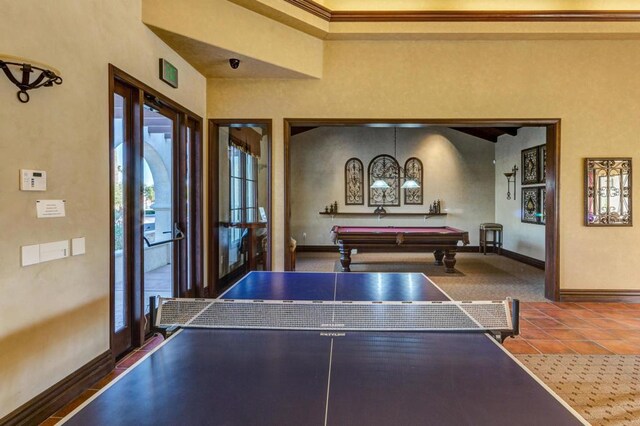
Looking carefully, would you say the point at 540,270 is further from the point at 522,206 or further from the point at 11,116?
the point at 11,116

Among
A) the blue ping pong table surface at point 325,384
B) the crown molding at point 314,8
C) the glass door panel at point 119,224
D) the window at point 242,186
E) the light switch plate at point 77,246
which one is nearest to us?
the blue ping pong table surface at point 325,384

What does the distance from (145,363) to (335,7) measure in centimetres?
490

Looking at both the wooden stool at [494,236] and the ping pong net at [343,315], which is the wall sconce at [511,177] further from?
the ping pong net at [343,315]

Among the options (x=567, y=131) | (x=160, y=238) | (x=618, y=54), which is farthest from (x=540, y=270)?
(x=160, y=238)

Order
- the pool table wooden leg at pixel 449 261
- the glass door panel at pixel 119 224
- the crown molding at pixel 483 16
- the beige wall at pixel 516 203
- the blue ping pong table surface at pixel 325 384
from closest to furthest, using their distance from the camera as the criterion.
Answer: the blue ping pong table surface at pixel 325 384, the glass door panel at pixel 119 224, the crown molding at pixel 483 16, the pool table wooden leg at pixel 449 261, the beige wall at pixel 516 203

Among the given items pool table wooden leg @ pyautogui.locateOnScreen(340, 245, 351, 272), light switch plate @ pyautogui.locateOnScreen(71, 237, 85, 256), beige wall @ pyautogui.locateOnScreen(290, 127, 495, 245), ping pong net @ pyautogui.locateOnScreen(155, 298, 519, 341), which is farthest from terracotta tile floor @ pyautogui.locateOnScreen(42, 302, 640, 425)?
beige wall @ pyautogui.locateOnScreen(290, 127, 495, 245)

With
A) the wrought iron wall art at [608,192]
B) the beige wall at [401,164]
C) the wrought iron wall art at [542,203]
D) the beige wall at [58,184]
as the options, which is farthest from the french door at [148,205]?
the wrought iron wall art at [542,203]

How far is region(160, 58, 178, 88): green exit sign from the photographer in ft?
12.7

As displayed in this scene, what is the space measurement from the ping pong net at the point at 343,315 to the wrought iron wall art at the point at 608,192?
417 cm

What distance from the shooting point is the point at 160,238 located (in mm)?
4430

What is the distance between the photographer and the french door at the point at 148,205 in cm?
334

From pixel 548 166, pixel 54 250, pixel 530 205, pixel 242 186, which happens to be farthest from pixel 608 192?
pixel 54 250

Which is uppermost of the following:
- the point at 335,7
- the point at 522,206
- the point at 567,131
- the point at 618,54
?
the point at 335,7

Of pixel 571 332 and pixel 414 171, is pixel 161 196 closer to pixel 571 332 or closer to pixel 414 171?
pixel 571 332
